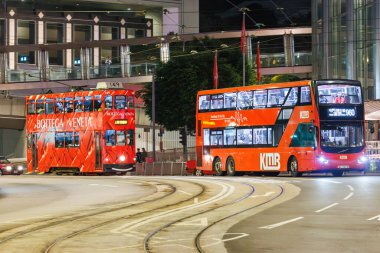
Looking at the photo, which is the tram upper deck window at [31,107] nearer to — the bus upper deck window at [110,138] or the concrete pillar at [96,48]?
the bus upper deck window at [110,138]

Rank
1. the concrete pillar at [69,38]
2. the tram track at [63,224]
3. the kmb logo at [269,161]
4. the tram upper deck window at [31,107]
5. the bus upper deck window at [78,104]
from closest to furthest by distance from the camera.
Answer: the tram track at [63,224] < the kmb logo at [269,161] < the bus upper deck window at [78,104] < the tram upper deck window at [31,107] < the concrete pillar at [69,38]

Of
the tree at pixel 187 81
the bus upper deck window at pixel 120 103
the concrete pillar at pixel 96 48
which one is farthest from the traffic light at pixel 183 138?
the concrete pillar at pixel 96 48

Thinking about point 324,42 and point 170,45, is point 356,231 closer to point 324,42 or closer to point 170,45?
point 324,42

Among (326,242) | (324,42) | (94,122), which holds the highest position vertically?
(324,42)

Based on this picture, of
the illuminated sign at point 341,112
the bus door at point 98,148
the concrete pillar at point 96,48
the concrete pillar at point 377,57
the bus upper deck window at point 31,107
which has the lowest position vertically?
the bus door at point 98,148

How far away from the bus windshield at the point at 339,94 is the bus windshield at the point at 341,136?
108 centimetres

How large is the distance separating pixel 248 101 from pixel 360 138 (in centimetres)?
620

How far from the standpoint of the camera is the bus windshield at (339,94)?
4084cm

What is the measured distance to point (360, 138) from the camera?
1642 inches

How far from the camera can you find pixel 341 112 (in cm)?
4100

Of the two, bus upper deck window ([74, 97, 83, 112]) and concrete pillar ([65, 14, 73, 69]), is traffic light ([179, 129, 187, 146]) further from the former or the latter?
concrete pillar ([65, 14, 73, 69])

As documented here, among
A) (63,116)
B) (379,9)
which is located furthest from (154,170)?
(379,9)

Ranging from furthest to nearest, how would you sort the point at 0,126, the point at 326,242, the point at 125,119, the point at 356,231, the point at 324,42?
the point at 0,126 < the point at 324,42 < the point at 125,119 < the point at 356,231 < the point at 326,242

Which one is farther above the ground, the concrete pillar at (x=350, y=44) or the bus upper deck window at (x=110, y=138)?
the concrete pillar at (x=350, y=44)
